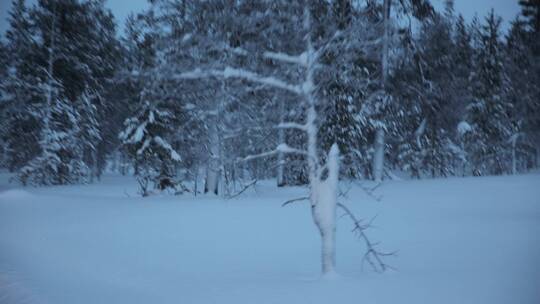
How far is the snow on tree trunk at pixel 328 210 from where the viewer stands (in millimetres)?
5207

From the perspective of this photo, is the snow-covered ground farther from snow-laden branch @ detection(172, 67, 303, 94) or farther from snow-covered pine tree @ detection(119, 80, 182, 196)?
snow-covered pine tree @ detection(119, 80, 182, 196)

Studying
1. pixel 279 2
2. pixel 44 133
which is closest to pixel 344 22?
pixel 279 2

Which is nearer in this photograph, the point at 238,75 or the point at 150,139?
the point at 238,75

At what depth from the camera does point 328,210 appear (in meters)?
5.21

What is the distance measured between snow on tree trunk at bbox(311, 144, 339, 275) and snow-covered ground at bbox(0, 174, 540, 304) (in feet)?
1.13

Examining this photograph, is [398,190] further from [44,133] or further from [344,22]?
[44,133]

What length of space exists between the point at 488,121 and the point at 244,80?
25.3 metres

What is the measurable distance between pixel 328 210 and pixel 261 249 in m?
3.82

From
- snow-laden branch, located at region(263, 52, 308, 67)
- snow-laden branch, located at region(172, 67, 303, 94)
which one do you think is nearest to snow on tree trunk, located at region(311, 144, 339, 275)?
snow-laden branch, located at region(172, 67, 303, 94)

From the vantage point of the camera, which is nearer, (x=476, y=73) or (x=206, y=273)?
(x=206, y=273)

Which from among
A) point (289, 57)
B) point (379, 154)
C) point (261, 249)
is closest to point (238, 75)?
point (289, 57)

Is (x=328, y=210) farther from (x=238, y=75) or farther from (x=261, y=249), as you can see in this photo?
(x=261, y=249)

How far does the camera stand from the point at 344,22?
5.60 meters

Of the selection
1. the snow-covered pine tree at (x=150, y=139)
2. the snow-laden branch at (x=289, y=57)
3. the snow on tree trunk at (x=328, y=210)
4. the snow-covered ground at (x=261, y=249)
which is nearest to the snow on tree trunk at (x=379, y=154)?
the snow-covered ground at (x=261, y=249)
